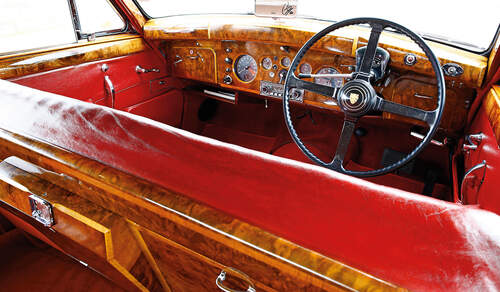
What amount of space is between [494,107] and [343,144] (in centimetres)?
56

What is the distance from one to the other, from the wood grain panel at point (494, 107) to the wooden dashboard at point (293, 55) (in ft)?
0.50

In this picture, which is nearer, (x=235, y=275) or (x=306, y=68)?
(x=235, y=275)

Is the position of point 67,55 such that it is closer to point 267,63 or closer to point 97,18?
point 97,18

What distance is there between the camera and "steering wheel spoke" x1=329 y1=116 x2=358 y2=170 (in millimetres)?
1478

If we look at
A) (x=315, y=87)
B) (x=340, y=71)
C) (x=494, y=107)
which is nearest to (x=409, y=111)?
(x=494, y=107)

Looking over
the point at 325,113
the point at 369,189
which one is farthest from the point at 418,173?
the point at 369,189

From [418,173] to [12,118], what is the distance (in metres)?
2.18

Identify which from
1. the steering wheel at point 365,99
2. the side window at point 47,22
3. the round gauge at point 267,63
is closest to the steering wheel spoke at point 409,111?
the steering wheel at point 365,99

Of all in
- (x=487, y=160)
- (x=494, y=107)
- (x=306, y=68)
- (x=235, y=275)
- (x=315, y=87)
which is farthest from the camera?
(x=306, y=68)

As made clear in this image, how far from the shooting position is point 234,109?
9.51 feet

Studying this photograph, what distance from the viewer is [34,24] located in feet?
6.09

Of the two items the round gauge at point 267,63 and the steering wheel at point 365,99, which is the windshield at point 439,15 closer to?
the steering wheel at point 365,99

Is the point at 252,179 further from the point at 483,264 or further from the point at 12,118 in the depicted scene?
the point at 12,118

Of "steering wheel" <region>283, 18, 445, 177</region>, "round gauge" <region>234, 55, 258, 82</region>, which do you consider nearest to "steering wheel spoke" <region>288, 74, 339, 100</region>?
"steering wheel" <region>283, 18, 445, 177</region>
